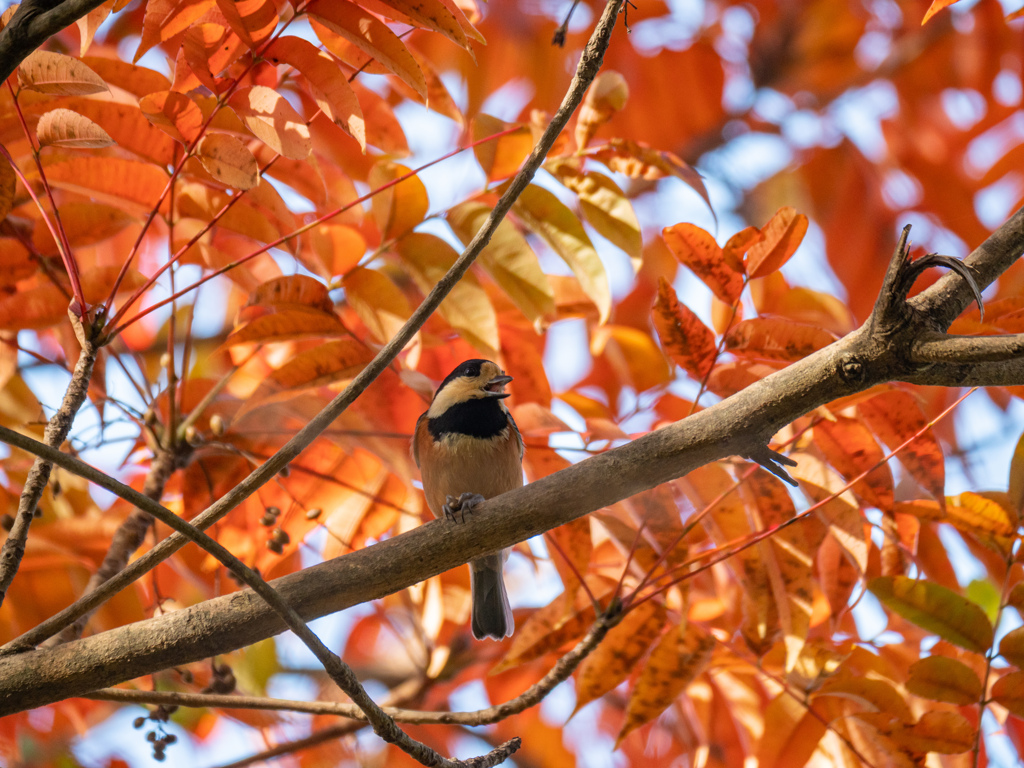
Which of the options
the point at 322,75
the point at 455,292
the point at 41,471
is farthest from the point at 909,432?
the point at 41,471

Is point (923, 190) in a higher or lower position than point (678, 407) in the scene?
higher

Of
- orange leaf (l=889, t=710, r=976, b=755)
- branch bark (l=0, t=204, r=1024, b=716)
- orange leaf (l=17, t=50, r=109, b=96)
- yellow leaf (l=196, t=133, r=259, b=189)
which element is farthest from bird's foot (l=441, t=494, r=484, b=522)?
orange leaf (l=889, t=710, r=976, b=755)

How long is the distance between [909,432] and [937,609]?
1.61 ft

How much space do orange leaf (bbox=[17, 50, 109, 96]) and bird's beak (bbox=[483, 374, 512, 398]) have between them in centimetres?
159

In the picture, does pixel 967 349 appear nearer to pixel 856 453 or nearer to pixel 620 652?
pixel 856 453

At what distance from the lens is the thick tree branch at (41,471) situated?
1804 millimetres

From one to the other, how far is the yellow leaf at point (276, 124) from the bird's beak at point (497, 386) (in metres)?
1.25

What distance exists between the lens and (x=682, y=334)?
231 centimetres

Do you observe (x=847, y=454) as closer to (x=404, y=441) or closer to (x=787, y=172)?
(x=404, y=441)

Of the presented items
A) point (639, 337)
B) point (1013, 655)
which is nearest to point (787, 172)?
point (639, 337)

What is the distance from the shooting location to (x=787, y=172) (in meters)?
5.10

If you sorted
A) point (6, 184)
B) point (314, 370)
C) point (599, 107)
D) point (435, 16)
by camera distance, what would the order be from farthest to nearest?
1. point (599, 107)
2. point (314, 370)
3. point (6, 184)
4. point (435, 16)

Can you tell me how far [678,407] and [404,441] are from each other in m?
1.05

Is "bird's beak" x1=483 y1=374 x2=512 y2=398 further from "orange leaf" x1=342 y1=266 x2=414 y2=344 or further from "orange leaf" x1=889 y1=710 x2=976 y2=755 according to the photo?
"orange leaf" x1=889 y1=710 x2=976 y2=755
